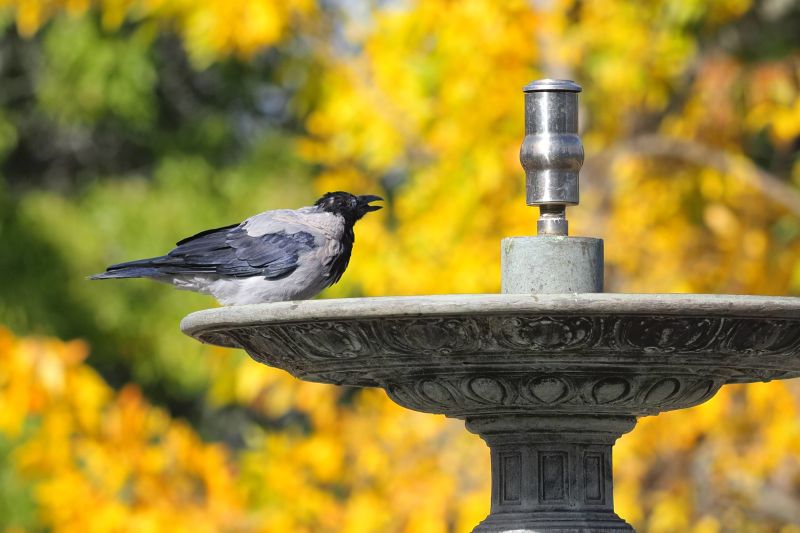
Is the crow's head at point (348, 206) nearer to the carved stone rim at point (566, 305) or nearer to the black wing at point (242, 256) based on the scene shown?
the black wing at point (242, 256)

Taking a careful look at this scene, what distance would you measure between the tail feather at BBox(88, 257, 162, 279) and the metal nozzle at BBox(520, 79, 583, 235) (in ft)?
4.12

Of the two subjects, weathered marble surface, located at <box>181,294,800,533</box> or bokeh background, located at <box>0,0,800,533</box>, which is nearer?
weathered marble surface, located at <box>181,294,800,533</box>

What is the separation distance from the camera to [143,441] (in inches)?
311

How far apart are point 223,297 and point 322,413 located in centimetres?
368

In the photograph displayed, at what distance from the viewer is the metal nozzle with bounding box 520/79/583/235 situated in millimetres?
4254

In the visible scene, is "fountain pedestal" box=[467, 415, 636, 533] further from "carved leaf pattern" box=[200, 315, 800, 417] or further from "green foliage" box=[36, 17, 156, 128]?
"green foliage" box=[36, 17, 156, 128]

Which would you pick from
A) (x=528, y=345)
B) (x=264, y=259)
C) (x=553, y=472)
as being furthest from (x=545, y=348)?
(x=264, y=259)

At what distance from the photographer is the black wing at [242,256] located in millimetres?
4773

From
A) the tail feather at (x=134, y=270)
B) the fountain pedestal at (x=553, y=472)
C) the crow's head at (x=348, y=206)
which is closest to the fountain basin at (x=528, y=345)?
the fountain pedestal at (x=553, y=472)

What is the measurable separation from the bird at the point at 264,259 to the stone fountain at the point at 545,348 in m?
0.56

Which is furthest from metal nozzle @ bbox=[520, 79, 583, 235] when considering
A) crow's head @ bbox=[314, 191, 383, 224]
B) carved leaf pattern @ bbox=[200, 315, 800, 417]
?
crow's head @ bbox=[314, 191, 383, 224]

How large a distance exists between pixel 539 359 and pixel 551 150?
2.54 ft

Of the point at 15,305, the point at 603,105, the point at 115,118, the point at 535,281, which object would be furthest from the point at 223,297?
the point at 115,118

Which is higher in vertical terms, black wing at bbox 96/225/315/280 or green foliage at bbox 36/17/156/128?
green foliage at bbox 36/17/156/128
